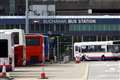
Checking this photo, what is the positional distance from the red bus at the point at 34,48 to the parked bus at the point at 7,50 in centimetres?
1588

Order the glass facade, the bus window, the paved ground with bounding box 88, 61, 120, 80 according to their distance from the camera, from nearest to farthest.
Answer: the paved ground with bounding box 88, 61, 120, 80 → the bus window → the glass facade

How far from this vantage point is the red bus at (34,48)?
47.9 metres

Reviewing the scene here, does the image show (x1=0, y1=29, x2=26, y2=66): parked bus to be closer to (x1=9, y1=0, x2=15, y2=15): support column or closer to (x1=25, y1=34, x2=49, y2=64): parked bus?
(x1=25, y1=34, x2=49, y2=64): parked bus

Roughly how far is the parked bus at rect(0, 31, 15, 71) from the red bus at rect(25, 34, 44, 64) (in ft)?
52.1

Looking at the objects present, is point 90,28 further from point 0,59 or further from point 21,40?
point 0,59

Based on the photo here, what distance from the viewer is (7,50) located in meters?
31.3

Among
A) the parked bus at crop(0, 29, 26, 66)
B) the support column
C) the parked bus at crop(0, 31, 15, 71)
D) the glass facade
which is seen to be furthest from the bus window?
the support column

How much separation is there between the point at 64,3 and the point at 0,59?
78.6 meters

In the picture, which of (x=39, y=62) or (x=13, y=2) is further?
(x=13, y=2)

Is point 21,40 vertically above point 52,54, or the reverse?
point 21,40

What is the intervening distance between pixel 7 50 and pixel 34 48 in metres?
16.6

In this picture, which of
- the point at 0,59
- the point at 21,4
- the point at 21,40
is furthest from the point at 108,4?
the point at 0,59

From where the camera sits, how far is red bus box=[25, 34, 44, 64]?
157ft

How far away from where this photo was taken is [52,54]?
64.4 meters
